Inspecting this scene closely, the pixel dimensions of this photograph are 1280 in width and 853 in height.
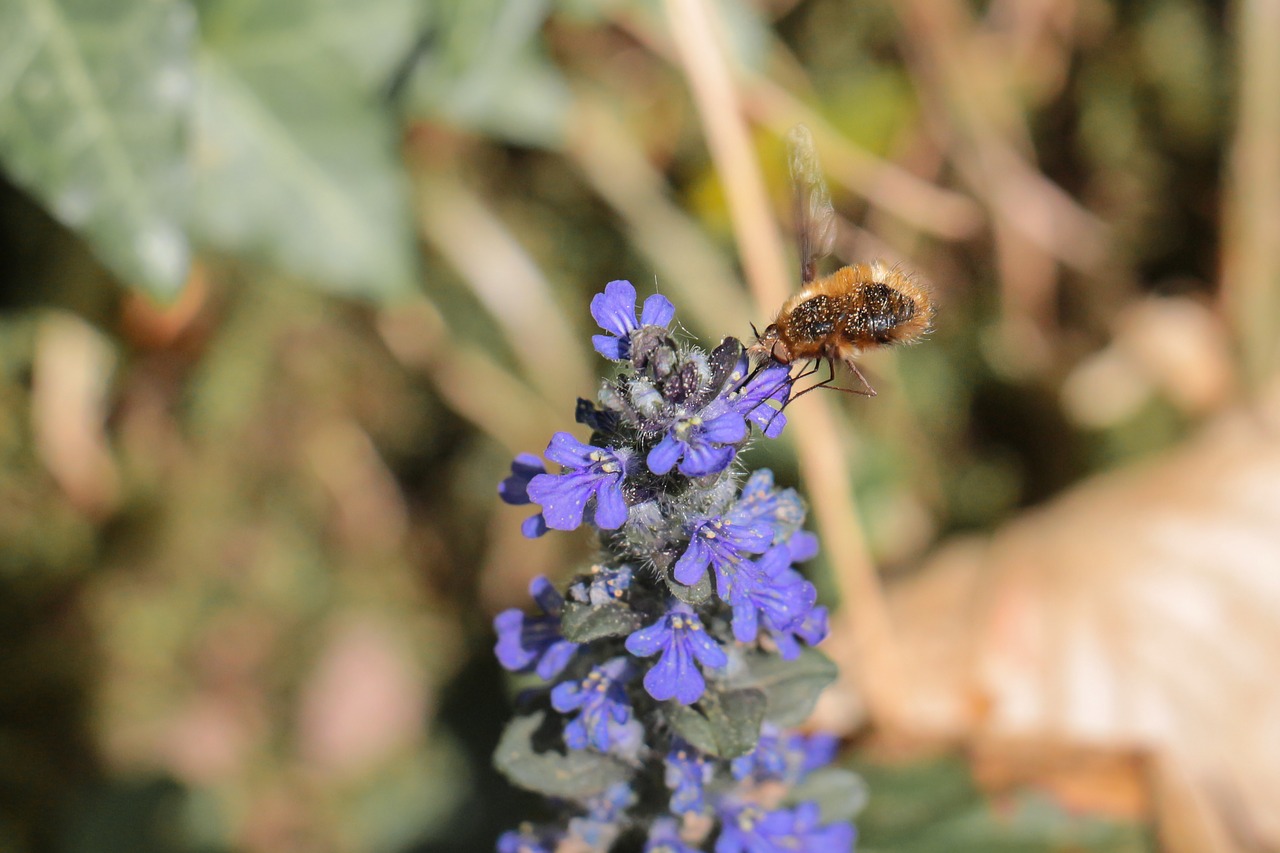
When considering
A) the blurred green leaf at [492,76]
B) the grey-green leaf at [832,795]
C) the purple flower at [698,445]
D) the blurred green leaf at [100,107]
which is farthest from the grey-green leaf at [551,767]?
the blurred green leaf at [492,76]

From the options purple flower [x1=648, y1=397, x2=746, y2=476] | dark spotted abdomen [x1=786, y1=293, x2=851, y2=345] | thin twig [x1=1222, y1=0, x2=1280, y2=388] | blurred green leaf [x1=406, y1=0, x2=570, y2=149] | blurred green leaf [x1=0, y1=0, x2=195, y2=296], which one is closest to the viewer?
purple flower [x1=648, y1=397, x2=746, y2=476]

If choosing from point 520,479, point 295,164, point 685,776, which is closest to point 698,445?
point 520,479

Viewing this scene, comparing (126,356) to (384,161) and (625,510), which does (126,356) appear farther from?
(625,510)

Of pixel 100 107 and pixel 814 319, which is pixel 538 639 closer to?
pixel 814 319

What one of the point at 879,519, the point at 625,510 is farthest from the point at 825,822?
the point at 879,519

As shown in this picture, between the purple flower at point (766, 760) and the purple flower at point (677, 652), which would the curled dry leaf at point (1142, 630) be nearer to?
the purple flower at point (766, 760)

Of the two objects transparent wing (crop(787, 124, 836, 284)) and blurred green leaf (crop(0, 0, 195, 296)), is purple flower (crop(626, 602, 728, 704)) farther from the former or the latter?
blurred green leaf (crop(0, 0, 195, 296))

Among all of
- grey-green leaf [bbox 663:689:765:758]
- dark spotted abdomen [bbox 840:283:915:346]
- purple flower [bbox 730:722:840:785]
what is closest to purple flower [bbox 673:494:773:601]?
grey-green leaf [bbox 663:689:765:758]
